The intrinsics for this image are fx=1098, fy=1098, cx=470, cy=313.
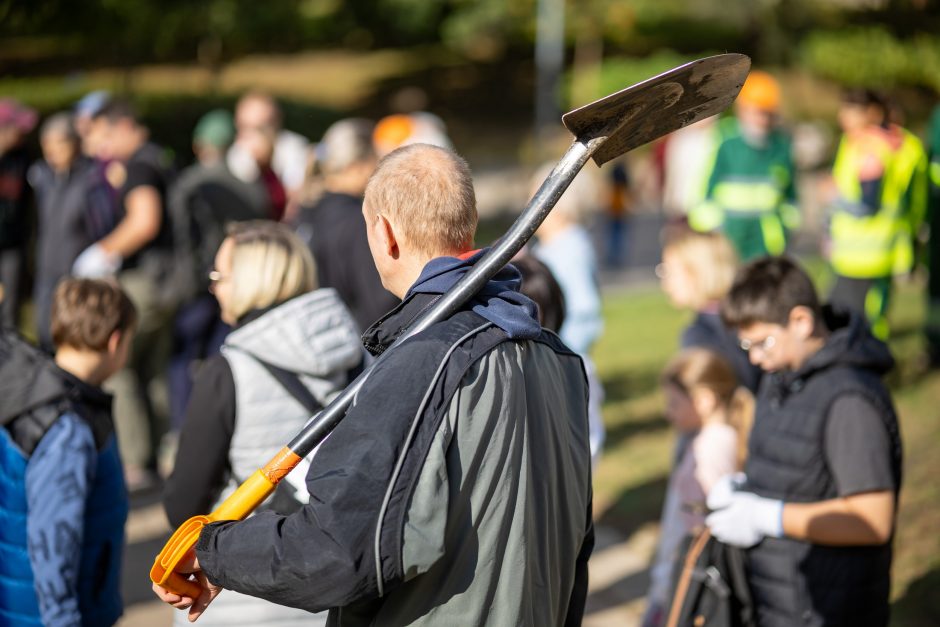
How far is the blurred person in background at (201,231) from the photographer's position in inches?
258

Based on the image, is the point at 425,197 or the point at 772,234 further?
the point at 772,234

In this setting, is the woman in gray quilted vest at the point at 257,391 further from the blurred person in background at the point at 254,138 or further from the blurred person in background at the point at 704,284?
the blurred person in background at the point at 254,138

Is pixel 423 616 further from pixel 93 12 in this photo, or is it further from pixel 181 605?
pixel 93 12

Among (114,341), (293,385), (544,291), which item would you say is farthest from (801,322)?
(114,341)

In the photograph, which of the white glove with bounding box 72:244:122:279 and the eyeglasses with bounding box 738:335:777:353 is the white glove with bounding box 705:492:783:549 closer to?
the eyeglasses with bounding box 738:335:777:353

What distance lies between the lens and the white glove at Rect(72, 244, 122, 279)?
6137 mm

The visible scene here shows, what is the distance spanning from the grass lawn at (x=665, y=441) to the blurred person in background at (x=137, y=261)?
267 centimetres

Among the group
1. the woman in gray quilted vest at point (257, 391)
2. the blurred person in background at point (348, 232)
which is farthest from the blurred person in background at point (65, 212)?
the woman in gray quilted vest at point (257, 391)

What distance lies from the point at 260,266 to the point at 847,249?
17.0 feet

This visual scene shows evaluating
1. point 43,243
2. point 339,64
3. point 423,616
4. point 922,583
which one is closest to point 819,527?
point 423,616

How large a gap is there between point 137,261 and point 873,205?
15.3 ft

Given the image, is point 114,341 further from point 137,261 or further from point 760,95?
point 760,95

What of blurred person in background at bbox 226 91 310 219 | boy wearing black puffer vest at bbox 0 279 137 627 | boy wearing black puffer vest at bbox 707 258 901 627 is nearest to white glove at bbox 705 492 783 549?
boy wearing black puffer vest at bbox 707 258 901 627

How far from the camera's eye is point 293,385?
309 centimetres
